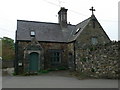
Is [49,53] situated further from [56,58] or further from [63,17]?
[63,17]

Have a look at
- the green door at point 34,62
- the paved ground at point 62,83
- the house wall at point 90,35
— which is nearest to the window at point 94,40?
the house wall at point 90,35

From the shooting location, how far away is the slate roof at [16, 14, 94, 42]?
948 inches

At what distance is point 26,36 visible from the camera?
2370cm

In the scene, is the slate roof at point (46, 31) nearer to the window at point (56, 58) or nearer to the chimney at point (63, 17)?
Result: the chimney at point (63, 17)

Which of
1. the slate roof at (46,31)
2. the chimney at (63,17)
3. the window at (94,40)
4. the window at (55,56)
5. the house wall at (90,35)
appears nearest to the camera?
the house wall at (90,35)

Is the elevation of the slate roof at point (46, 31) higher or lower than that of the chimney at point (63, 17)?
lower

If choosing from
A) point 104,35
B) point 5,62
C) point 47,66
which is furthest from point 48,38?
point 5,62

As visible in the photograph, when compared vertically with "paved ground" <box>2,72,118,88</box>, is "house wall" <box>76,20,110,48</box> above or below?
above

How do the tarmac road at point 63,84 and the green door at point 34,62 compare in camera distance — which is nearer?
the tarmac road at point 63,84


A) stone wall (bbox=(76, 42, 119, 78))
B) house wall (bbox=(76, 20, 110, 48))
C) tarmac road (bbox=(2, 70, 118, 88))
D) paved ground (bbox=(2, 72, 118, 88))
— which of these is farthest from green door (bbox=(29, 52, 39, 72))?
tarmac road (bbox=(2, 70, 118, 88))

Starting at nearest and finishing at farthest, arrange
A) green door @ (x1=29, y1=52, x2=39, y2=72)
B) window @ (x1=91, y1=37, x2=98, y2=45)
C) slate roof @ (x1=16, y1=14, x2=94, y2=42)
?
green door @ (x1=29, y1=52, x2=39, y2=72) < slate roof @ (x1=16, y1=14, x2=94, y2=42) < window @ (x1=91, y1=37, x2=98, y2=45)

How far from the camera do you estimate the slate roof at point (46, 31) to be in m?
24.1

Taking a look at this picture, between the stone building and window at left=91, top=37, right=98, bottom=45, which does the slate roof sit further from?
window at left=91, top=37, right=98, bottom=45

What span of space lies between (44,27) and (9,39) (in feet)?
84.6
